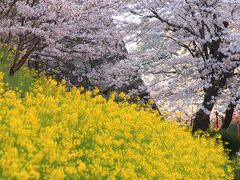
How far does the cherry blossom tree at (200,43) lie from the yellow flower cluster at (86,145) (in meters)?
2.89

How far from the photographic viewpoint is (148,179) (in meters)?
6.46

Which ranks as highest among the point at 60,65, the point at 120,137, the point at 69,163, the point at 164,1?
the point at 164,1

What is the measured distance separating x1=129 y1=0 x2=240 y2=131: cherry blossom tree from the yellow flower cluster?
2.89 metres

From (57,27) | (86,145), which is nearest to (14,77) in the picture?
(57,27)

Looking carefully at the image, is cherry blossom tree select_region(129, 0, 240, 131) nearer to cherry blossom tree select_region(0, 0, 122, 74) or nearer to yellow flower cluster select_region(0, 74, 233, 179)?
cherry blossom tree select_region(0, 0, 122, 74)

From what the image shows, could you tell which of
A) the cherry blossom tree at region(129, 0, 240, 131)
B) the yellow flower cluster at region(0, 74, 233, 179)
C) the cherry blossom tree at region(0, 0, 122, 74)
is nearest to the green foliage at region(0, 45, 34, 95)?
the cherry blossom tree at region(0, 0, 122, 74)

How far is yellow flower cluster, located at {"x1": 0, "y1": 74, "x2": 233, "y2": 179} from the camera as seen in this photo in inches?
191

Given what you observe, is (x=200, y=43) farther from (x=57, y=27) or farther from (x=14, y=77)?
(x=14, y=77)

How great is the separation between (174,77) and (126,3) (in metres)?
2.64

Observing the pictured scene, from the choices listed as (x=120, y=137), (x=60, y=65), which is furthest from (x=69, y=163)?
(x=60, y=65)

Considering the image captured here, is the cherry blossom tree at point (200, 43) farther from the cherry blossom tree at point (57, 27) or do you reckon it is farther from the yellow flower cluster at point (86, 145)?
the yellow flower cluster at point (86, 145)

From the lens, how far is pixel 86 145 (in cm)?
693

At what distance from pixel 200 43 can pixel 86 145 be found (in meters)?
7.79

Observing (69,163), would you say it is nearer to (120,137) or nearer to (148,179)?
(148,179)
